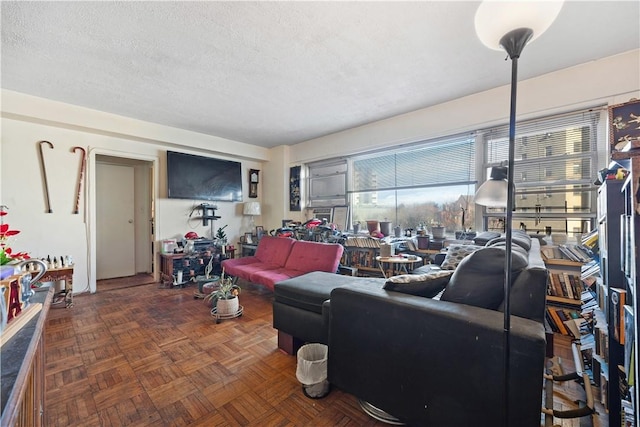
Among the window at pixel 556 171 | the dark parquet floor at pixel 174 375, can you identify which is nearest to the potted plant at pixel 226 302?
the dark parquet floor at pixel 174 375

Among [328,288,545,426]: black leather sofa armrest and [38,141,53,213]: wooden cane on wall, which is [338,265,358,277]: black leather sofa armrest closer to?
[328,288,545,426]: black leather sofa armrest

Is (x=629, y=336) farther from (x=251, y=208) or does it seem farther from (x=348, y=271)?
(x=251, y=208)

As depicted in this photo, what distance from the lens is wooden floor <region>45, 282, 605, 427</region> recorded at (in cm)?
146

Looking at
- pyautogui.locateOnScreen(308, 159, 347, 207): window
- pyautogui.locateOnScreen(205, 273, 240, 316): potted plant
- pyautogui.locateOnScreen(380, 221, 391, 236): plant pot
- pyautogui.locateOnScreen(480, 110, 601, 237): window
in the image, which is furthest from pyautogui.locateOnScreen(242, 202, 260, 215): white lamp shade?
pyautogui.locateOnScreen(480, 110, 601, 237): window

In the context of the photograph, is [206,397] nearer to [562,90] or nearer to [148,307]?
[148,307]

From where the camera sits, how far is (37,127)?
3.36 metres

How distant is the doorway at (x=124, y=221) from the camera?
15.1 feet

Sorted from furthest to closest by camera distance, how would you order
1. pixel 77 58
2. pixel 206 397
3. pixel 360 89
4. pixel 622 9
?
1. pixel 360 89
2. pixel 77 58
3. pixel 622 9
4. pixel 206 397

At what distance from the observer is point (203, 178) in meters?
4.74

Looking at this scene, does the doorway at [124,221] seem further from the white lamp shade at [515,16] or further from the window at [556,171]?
the window at [556,171]

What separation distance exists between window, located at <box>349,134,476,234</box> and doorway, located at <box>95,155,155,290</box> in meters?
3.61

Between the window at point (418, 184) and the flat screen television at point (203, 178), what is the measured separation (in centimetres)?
232

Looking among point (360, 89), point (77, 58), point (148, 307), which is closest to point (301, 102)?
point (360, 89)

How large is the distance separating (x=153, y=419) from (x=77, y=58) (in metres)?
2.94
